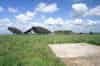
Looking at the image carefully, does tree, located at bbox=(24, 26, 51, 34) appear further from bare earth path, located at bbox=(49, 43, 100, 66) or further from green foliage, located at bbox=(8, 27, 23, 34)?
bare earth path, located at bbox=(49, 43, 100, 66)

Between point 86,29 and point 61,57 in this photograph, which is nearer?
point 61,57

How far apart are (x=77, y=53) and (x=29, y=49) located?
2.01 feet

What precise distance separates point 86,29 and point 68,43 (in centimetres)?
31

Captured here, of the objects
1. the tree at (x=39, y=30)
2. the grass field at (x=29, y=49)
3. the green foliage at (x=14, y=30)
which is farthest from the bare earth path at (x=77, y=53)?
the green foliage at (x=14, y=30)

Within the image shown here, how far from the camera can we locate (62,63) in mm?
2182

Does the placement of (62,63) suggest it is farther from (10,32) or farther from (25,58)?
(10,32)

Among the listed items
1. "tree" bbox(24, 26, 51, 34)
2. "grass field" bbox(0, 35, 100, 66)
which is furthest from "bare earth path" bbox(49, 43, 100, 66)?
"tree" bbox(24, 26, 51, 34)

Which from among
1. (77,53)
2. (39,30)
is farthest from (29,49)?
(77,53)

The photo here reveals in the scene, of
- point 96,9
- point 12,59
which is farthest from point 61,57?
point 96,9

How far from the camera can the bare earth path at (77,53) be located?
221 centimetres

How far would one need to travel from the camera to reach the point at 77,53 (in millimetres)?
2277

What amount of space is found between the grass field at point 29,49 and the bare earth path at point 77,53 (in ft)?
0.21

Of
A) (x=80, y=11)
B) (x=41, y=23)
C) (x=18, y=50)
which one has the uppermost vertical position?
(x=80, y=11)

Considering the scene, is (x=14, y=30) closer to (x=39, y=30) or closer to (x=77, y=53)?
(x=39, y=30)
